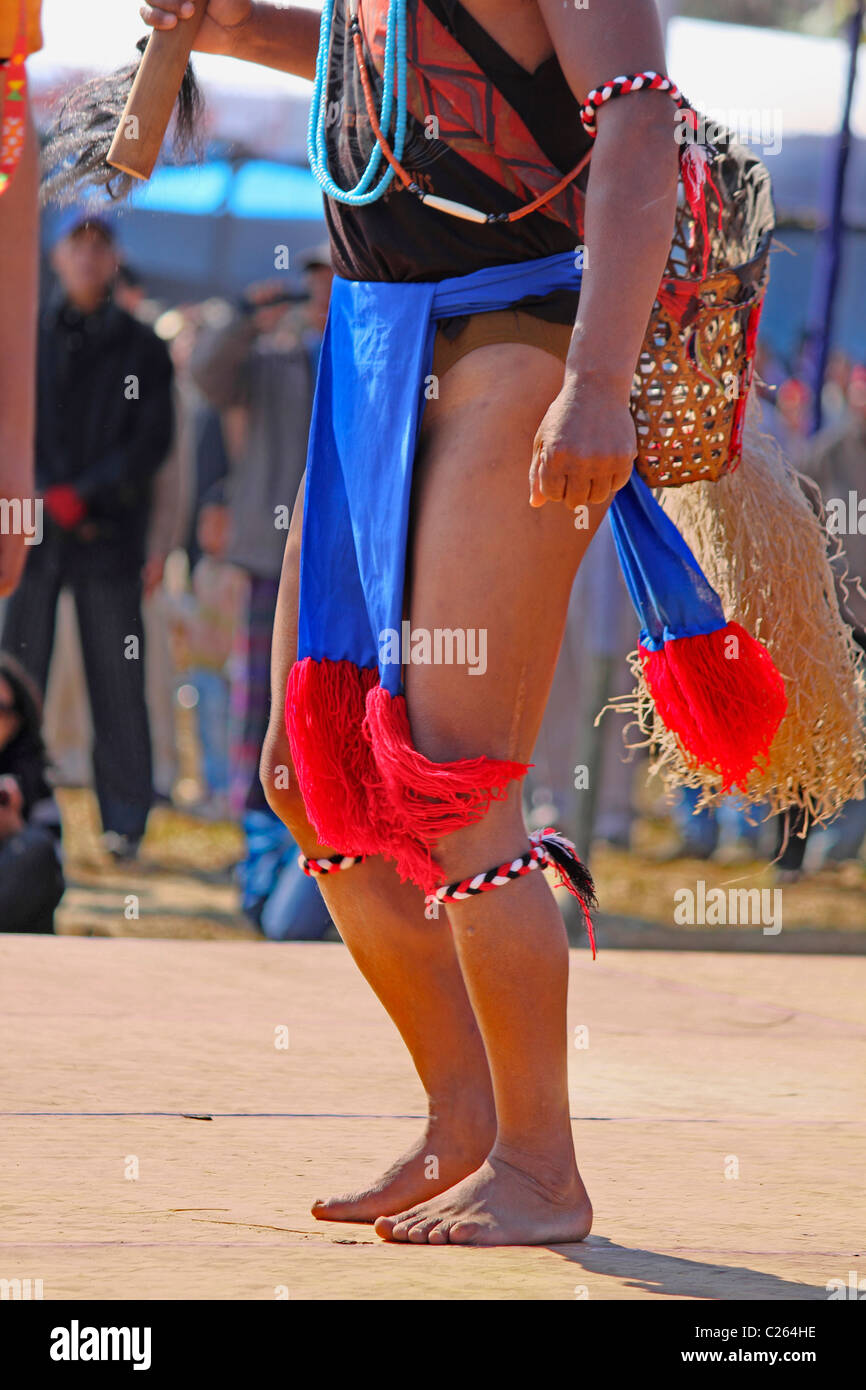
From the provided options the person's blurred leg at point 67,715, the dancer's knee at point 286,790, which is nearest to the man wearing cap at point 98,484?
the person's blurred leg at point 67,715

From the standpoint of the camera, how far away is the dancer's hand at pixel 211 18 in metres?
2.37

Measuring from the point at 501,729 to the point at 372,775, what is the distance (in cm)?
16

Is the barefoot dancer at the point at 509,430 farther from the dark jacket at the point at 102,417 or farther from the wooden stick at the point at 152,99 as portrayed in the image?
the dark jacket at the point at 102,417

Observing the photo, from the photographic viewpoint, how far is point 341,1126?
2646 millimetres

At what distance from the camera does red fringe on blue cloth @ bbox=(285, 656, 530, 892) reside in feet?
6.72

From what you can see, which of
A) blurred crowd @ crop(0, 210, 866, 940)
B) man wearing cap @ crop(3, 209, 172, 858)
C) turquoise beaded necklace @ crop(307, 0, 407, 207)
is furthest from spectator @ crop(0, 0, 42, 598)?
man wearing cap @ crop(3, 209, 172, 858)

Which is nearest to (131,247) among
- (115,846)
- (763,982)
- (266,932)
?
(115,846)

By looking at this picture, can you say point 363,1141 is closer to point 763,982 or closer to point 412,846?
point 412,846

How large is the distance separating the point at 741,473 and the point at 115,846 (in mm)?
4315

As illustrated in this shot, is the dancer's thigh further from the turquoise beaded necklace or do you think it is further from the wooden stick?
the wooden stick

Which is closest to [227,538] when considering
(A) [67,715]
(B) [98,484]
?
(B) [98,484]

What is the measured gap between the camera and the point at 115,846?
6.51 metres

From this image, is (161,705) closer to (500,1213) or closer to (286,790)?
(286,790)

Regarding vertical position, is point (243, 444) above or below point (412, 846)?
above
